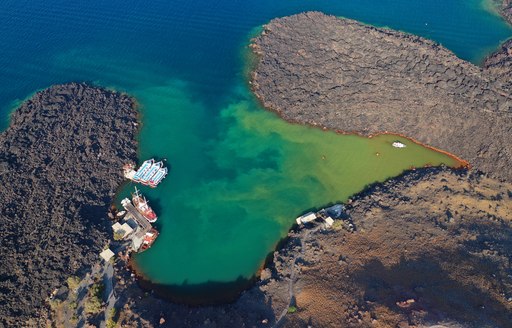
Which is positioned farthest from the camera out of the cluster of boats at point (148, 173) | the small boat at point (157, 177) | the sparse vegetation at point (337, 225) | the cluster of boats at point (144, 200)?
the cluster of boats at point (148, 173)

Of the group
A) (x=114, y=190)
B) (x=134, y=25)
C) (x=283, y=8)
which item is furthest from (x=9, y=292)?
(x=283, y=8)

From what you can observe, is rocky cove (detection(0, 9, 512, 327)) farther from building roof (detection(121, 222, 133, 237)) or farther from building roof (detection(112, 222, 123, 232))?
building roof (detection(121, 222, 133, 237))

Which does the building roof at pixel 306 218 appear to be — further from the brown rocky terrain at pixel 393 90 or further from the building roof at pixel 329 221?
the brown rocky terrain at pixel 393 90

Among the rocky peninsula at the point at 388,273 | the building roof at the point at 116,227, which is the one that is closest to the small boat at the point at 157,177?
the building roof at the point at 116,227

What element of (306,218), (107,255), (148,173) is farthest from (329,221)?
(107,255)

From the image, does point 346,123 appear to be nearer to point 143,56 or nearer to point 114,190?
point 114,190

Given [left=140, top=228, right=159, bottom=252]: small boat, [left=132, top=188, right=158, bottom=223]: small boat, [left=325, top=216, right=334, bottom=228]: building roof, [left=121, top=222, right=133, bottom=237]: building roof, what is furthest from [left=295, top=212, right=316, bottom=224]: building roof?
[left=121, top=222, right=133, bottom=237]: building roof

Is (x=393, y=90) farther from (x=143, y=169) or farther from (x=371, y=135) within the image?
(x=143, y=169)
